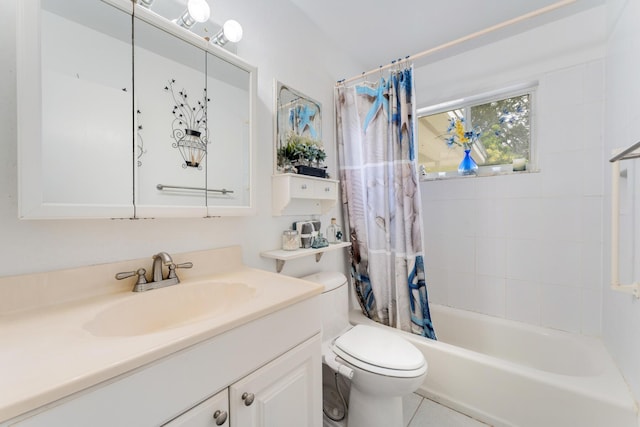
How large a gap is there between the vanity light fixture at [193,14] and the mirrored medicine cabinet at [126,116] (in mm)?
54

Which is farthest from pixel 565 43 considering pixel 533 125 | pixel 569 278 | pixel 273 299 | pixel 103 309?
pixel 103 309

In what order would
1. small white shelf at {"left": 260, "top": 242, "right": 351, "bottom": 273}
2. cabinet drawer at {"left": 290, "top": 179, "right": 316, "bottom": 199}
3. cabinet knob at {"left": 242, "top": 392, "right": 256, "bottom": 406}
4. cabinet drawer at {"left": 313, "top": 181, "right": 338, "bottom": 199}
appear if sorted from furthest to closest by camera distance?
1. cabinet drawer at {"left": 313, "top": 181, "right": 338, "bottom": 199}
2. cabinet drawer at {"left": 290, "top": 179, "right": 316, "bottom": 199}
3. small white shelf at {"left": 260, "top": 242, "right": 351, "bottom": 273}
4. cabinet knob at {"left": 242, "top": 392, "right": 256, "bottom": 406}

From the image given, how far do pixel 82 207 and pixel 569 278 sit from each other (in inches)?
98.6

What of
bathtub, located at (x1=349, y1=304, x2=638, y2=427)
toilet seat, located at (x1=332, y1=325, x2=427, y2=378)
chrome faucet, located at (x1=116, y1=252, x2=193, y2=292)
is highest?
chrome faucet, located at (x1=116, y1=252, x2=193, y2=292)

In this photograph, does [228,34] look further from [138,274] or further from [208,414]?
[208,414]

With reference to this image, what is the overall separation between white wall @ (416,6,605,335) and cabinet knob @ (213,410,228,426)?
1916 millimetres

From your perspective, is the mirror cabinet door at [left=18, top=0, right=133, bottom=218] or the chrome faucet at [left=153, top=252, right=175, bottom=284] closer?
the mirror cabinet door at [left=18, top=0, right=133, bottom=218]

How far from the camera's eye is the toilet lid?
3.64 ft

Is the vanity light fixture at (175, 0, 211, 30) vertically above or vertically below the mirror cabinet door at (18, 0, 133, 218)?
above

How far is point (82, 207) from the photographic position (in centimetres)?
76

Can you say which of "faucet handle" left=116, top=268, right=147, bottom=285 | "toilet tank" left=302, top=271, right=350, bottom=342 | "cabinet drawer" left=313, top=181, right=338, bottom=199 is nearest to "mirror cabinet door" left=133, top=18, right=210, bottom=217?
"faucet handle" left=116, top=268, right=147, bottom=285

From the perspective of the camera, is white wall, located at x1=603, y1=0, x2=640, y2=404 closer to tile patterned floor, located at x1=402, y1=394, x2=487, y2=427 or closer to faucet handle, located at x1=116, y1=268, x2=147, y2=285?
tile patterned floor, located at x1=402, y1=394, x2=487, y2=427

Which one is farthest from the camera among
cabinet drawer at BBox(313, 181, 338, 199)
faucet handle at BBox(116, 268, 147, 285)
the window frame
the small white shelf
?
the window frame

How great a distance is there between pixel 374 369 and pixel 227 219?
955mm
